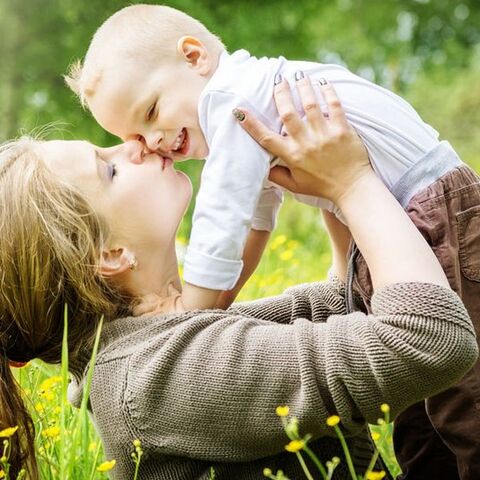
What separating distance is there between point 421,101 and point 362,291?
11230 millimetres

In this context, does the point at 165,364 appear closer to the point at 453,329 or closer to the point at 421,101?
the point at 453,329

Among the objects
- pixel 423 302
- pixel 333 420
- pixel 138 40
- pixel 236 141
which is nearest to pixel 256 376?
pixel 333 420

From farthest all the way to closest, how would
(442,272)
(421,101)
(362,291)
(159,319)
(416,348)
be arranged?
(421,101) → (362,291) → (159,319) → (442,272) → (416,348)

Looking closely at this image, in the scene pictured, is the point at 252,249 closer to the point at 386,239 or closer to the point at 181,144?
the point at 181,144

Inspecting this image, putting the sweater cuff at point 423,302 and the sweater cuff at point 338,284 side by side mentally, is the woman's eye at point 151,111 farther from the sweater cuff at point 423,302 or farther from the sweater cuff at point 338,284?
the sweater cuff at point 423,302

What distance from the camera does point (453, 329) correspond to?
1.88m

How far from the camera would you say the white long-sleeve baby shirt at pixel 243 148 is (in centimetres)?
218

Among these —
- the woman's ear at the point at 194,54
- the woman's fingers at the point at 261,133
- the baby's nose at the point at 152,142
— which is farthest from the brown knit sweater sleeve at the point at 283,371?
the woman's ear at the point at 194,54

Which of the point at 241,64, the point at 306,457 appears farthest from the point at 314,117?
the point at 306,457

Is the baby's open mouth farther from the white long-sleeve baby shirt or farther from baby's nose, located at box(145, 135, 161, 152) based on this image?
the white long-sleeve baby shirt

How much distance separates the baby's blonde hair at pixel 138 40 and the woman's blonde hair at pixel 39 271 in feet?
1.09

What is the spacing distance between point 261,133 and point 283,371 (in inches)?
22.2

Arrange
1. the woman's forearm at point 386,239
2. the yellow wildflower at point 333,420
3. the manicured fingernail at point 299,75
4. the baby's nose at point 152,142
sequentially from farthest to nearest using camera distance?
the baby's nose at point 152,142 < the manicured fingernail at point 299,75 < the woman's forearm at point 386,239 < the yellow wildflower at point 333,420

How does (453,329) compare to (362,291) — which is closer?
(453,329)
